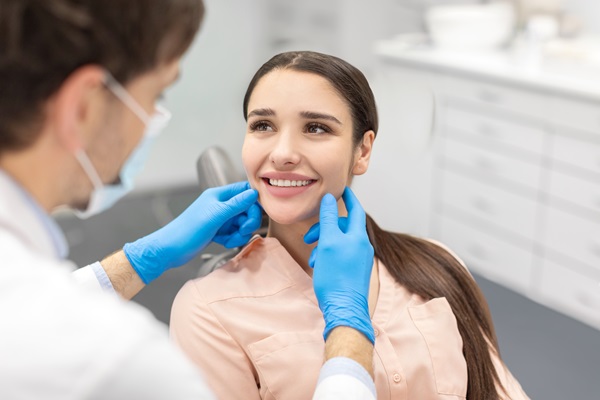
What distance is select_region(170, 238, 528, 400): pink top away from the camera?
4.36 feet

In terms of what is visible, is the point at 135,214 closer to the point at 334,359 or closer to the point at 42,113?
the point at 334,359

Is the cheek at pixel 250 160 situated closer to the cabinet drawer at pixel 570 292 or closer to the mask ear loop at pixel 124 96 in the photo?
the mask ear loop at pixel 124 96

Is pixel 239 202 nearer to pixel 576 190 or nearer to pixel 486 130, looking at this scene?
pixel 576 190

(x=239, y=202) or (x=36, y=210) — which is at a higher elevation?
(x=36, y=210)

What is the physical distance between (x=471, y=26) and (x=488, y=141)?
643 mm

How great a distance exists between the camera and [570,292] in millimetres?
3070

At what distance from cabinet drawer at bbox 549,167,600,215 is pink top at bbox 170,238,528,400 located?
5.53 feet

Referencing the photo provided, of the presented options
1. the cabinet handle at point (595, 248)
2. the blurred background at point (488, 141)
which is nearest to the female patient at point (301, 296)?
the blurred background at point (488, 141)

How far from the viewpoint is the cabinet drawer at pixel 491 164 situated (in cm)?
317

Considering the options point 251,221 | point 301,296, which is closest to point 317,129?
point 251,221

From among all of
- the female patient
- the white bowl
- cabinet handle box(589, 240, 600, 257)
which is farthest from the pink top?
the white bowl

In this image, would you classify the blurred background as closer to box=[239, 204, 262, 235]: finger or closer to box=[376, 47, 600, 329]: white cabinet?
box=[376, 47, 600, 329]: white cabinet

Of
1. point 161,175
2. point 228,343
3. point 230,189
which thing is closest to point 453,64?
point 161,175

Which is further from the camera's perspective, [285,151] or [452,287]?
[452,287]
